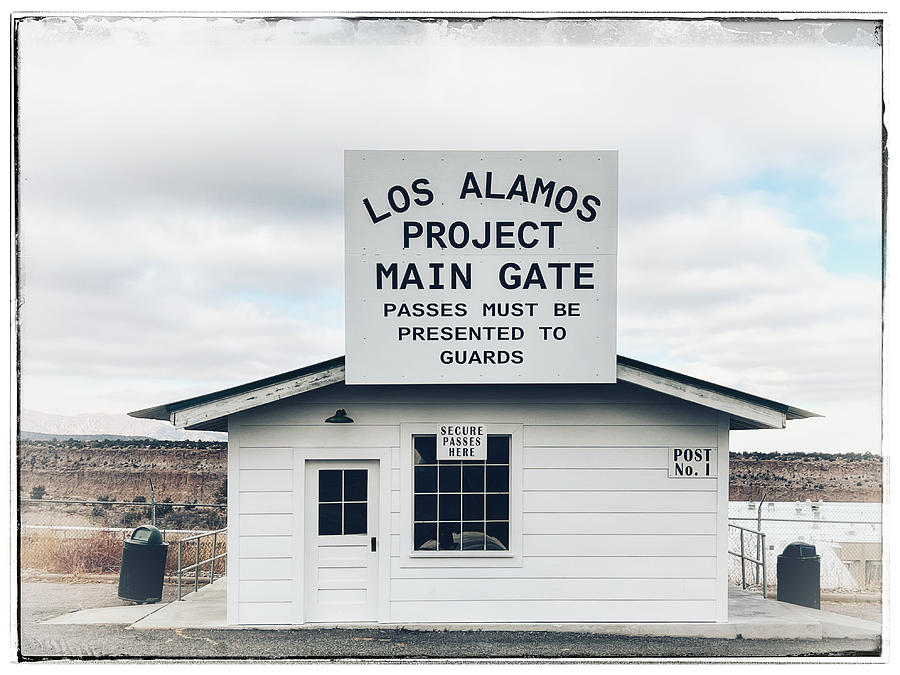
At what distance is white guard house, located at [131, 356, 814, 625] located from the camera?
11062 millimetres

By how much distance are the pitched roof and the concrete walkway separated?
2.32m

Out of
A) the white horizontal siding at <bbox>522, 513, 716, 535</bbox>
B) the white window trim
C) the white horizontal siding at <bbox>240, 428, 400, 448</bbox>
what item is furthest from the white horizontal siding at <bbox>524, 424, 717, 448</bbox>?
the white horizontal siding at <bbox>240, 428, 400, 448</bbox>

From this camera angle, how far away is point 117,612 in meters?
12.3

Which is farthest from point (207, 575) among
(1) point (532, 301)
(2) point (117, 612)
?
(1) point (532, 301)

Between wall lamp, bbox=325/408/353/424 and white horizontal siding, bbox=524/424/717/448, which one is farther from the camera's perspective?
white horizontal siding, bbox=524/424/717/448

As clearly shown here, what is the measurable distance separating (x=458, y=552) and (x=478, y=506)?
0.56 metres

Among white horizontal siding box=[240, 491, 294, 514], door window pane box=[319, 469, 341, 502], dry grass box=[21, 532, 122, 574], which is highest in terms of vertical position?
door window pane box=[319, 469, 341, 502]

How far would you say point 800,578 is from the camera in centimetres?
1319

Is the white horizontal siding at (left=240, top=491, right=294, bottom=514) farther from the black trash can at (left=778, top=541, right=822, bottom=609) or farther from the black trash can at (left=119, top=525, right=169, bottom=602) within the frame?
the black trash can at (left=778, top=541, right=822, bottom=609)

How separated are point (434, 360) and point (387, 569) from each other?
8.09 ft

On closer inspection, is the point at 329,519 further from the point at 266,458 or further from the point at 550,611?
the point at 550,611

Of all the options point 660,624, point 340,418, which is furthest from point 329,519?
point 660,624

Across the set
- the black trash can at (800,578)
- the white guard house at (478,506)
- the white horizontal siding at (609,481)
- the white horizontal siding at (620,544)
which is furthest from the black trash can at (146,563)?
the black trash can at (800,578)

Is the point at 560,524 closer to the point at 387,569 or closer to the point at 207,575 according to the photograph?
the point at 387,569
